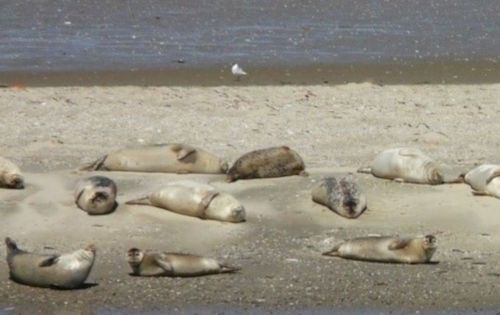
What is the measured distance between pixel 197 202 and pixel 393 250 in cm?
134

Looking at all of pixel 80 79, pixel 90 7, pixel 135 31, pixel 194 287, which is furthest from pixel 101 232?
pixel 90 7

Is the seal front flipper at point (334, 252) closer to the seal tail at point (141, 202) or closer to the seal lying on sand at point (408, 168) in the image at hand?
the seal tail at point (141, 202)

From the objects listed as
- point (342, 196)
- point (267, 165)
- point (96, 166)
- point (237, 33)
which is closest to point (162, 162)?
point (96, 166)

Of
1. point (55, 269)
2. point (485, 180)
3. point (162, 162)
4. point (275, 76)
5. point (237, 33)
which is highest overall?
point (237, 33)

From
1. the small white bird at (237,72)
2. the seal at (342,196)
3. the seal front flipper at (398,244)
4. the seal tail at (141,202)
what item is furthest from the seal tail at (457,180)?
the small white bird at (237,72)

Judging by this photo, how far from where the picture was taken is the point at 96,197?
875 cm

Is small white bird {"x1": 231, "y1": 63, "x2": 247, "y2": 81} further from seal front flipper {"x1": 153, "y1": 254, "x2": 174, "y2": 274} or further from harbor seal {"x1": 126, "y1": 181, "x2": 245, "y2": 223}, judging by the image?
seal front flipper {"x1": 153, "y1": 254, "x2": 174, "y2": 274}

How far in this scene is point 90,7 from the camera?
1866cm

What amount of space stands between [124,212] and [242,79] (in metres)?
5.68

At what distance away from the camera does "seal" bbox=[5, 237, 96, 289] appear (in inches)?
293

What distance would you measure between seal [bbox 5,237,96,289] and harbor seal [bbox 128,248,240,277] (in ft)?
0.79

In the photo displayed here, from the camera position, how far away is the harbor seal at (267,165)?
9633 millimetres

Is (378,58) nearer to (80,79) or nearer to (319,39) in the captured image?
(319,39)

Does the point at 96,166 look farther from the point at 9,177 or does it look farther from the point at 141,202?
the point at 141,202
